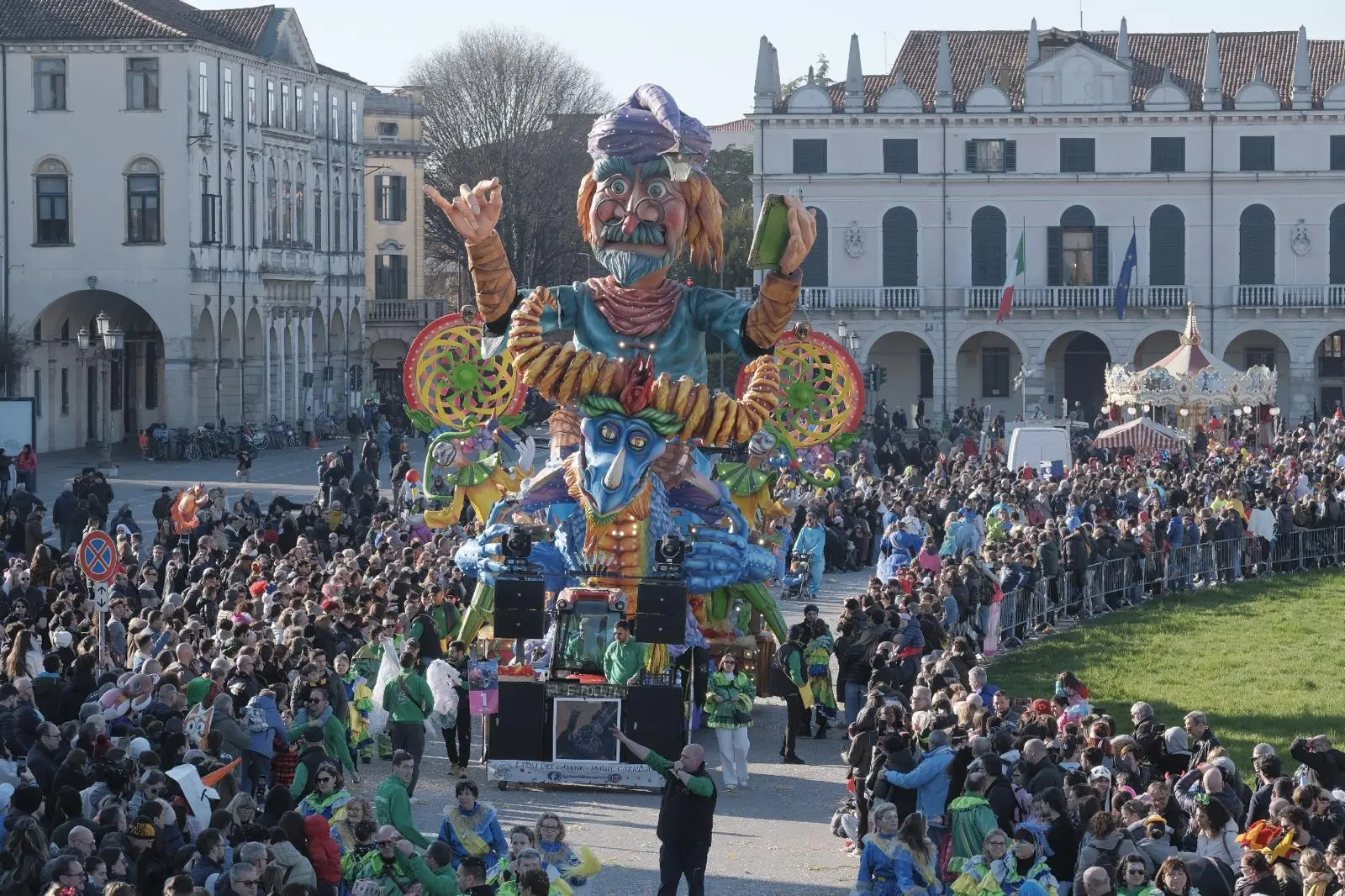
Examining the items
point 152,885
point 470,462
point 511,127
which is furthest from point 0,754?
point 511,127

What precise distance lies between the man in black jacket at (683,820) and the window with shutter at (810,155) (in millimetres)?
54403

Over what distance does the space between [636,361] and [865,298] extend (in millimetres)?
46939

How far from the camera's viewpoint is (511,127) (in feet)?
249

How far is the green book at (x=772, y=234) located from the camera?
21.5 m

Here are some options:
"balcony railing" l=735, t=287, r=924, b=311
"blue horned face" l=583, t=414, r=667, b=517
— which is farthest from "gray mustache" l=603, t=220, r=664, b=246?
"balcony railing" l=735, t=287, r=924, b=311

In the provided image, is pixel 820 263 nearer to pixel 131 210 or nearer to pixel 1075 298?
pixel 1075 298

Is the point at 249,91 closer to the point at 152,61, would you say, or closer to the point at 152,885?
the point at 152,61

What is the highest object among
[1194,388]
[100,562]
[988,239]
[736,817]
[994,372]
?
[988,239]

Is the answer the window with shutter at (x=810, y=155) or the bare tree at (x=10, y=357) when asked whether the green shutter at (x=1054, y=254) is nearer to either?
the window with shutter at (x=810, y=155)

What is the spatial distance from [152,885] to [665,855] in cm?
360

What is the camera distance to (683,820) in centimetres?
1528

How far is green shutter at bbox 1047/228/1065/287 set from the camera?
226 feet

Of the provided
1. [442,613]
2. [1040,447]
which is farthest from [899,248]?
[442,613]

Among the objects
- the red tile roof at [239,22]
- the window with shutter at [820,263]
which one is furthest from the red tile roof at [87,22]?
the window with shutter at [820,263]
